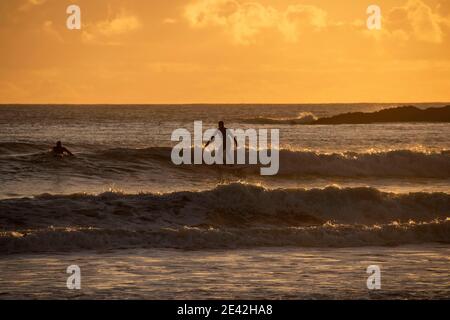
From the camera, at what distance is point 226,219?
80.9 ft

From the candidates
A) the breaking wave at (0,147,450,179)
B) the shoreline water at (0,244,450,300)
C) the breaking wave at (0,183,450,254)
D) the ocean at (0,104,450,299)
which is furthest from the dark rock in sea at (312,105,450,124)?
the shoreline water at (0,244,450,300)

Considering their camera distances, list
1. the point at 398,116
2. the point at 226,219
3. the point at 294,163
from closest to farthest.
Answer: the point at 226,219 → the point at 294,163 → the point at 398,116

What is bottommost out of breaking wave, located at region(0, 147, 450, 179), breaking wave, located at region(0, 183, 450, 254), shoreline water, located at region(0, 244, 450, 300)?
shoreline water, located at region(0, 244, 450, 300)

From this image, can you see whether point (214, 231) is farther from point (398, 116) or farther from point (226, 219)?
point (398, 116)

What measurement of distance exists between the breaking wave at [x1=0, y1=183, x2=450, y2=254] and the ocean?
1.6 inches

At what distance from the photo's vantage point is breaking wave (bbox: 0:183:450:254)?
19672 millimetres

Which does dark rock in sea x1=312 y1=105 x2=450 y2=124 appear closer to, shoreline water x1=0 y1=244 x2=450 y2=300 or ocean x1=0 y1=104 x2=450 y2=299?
ocean x1=0 y1=104 x2=450 y2=299

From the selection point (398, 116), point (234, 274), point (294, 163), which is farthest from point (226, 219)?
point (398, 116)

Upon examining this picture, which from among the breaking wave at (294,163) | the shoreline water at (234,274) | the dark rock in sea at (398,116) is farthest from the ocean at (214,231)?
the dark rock in sea at (398,116)

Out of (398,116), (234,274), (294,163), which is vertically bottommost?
(234,274)

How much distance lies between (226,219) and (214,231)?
14.2ft

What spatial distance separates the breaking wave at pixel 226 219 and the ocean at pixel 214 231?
0.13 ft

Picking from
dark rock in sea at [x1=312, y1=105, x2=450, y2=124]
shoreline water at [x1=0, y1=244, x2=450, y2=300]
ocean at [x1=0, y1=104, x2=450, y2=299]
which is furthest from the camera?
dark rock in sea at [x1=312, y1=105, x2=450, y2=124]
